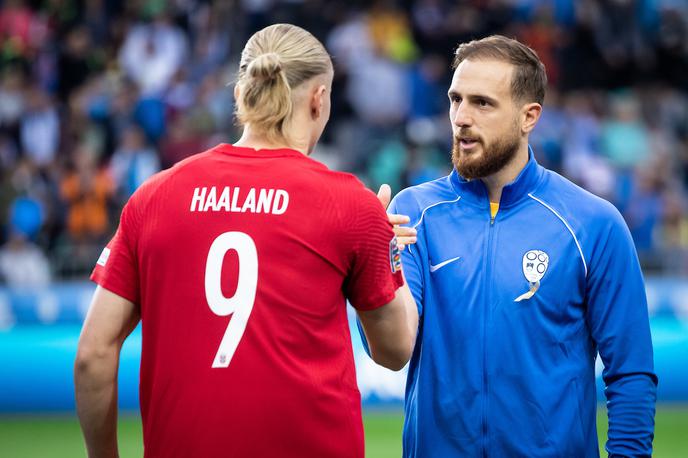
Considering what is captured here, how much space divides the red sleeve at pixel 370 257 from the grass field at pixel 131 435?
5.08 m

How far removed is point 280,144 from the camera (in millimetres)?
3143

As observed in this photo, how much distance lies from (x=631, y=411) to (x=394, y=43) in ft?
37.3

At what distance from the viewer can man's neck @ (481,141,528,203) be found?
386 centimetres

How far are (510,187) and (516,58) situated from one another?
46cm

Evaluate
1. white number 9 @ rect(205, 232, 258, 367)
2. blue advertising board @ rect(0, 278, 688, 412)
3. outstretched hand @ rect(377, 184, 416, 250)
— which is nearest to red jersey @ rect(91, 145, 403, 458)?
white number 9 @ rect(205, 232, 258, 367)

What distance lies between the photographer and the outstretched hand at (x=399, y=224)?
3428mm

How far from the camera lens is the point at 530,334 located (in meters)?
3.64

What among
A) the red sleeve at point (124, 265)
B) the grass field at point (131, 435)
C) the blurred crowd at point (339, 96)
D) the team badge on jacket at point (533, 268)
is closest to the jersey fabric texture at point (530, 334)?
the team badge on jacket at point (533, 268)

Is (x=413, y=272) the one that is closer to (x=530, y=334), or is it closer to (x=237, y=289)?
(x=530, y=334)

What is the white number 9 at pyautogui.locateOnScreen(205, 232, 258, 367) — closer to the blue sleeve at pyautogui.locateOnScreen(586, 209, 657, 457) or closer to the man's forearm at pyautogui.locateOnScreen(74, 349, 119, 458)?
the man's forearm at pyautogui.locateOnScreen(74, 349, 119, 458)

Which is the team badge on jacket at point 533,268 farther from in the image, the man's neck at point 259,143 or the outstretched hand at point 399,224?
the man's neck at point 259,143

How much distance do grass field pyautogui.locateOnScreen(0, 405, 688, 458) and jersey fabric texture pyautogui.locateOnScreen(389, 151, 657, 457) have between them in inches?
176

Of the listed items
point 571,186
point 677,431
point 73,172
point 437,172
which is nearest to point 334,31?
point 437,172

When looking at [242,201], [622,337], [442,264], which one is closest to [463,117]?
[442,264]
